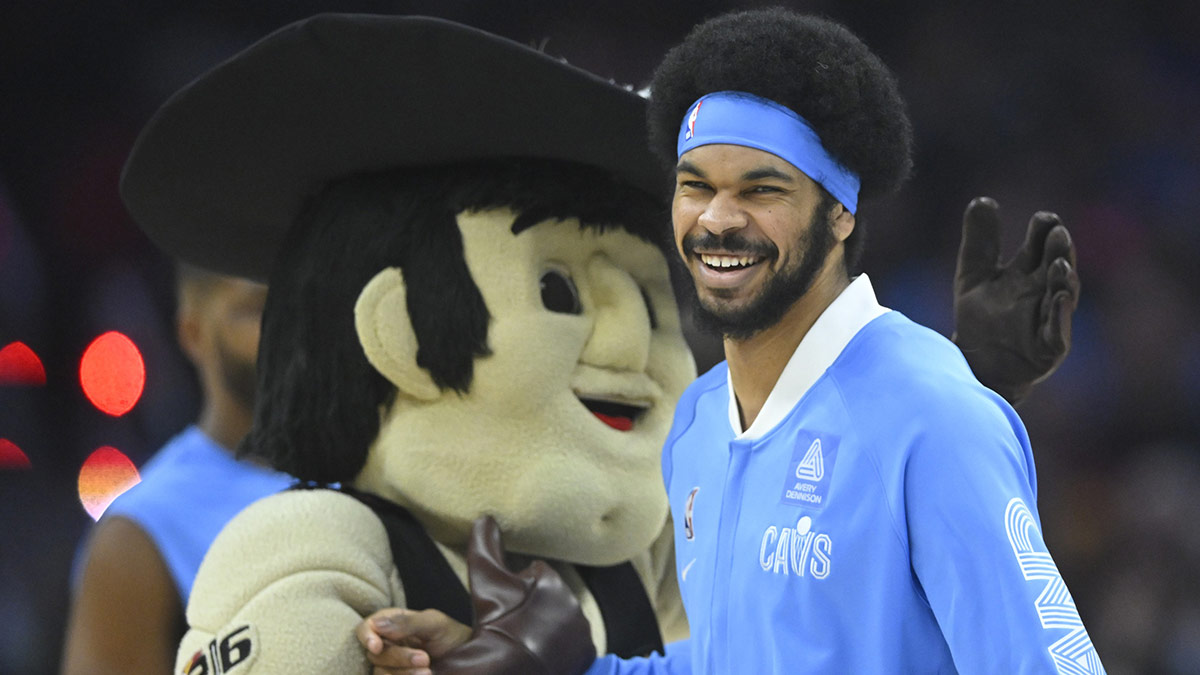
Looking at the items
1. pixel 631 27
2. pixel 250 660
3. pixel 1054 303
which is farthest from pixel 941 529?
pixel 631 27

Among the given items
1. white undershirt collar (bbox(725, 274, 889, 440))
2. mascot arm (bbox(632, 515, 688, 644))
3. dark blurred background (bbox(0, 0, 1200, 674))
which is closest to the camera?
white undershirt collar (bbox(725, 274, 889, 440))

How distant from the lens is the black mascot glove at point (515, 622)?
2.08 meters

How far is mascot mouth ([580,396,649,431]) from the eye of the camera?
2.38 meters

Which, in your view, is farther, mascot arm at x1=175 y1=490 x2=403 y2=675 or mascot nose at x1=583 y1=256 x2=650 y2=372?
mascot nose at x1=583 y1=256 x2=650 y2=372

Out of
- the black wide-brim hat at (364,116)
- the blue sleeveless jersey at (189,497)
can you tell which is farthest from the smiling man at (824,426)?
the blue sleeveless jersey at (189,497)

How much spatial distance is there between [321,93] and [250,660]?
3.02 feet

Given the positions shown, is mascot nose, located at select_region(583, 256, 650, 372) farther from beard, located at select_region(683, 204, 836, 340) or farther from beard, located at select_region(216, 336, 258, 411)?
beard, located at select_region(216, 336, 258, 411)

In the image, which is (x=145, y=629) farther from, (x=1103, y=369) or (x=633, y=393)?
(x=1103, y=369)

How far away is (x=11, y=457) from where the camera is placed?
17.7 feet

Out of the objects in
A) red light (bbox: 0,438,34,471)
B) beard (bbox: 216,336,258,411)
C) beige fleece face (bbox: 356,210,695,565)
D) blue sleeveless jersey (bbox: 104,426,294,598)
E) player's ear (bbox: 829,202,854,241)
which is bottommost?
red light (bbox: 0,438,34,471)

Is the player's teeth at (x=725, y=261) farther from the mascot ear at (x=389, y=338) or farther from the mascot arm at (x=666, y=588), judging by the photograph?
the mascot arm at (x=666, y=588)

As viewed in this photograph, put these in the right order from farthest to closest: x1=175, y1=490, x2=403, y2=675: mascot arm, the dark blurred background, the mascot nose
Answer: the dark blurred background → the mascot nose → x1=175, y1=490, x2=403, y2=675: mascot arm

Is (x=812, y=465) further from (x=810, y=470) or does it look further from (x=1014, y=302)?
(x=1014, y=302)

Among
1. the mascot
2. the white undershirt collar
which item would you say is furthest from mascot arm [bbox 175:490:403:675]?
the white undershirt collar
